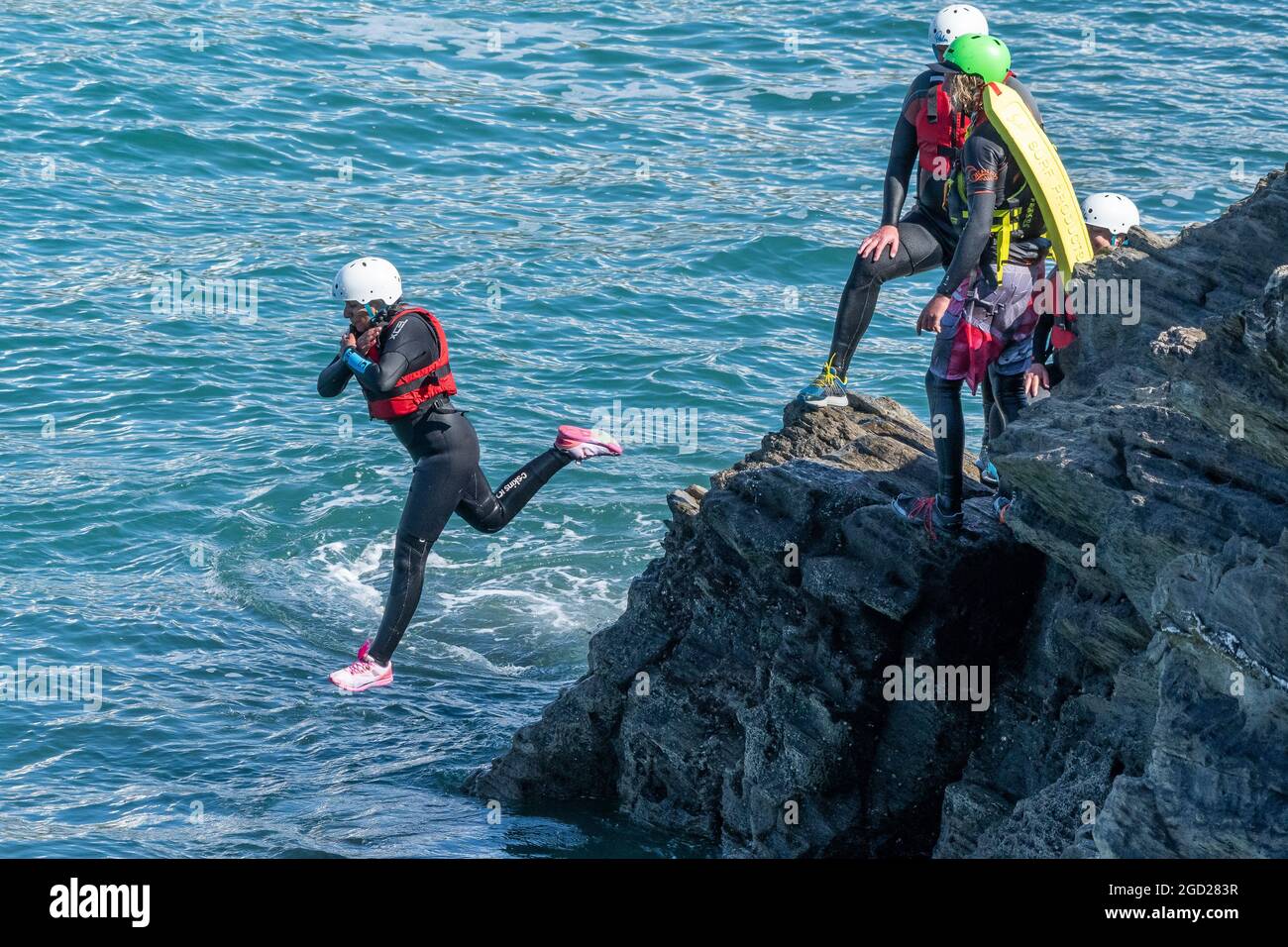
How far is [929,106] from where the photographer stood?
10.6 meters

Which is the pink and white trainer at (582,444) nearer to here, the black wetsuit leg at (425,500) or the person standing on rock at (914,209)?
the black wetsuit leg at (425,500)

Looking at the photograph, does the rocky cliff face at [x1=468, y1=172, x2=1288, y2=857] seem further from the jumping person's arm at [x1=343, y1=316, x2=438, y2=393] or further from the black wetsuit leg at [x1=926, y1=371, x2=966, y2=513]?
the jumping person's arm at [x1=343, y1=316, x2=438, y2=393]

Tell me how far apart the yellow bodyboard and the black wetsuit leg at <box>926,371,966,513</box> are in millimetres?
991

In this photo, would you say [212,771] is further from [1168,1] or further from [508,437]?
[1168,1]

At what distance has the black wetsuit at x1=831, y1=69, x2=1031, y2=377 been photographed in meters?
10.7

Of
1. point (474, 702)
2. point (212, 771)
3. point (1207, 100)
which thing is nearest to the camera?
point (212, 771)

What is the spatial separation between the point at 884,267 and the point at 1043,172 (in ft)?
5.51

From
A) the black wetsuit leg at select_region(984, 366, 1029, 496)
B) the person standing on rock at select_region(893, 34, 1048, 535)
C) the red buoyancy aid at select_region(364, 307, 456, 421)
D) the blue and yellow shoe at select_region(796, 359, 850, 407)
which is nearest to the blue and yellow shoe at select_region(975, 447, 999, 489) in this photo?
the black wetsuit leg at select_region(984, 366, 1029, 496)

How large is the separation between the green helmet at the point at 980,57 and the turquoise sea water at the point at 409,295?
5161 mm

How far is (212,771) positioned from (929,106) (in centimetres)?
689

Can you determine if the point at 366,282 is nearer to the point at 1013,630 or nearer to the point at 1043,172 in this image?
the point at 1043,172

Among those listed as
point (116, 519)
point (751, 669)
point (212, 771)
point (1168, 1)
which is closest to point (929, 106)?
point (751, 669)

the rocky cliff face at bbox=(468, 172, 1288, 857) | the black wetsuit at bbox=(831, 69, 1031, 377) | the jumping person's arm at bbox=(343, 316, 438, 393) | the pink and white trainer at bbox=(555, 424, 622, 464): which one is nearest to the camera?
the rocky cliff face at bbox=(468, 172, 1288, 857)

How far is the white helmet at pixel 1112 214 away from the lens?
10.9m
